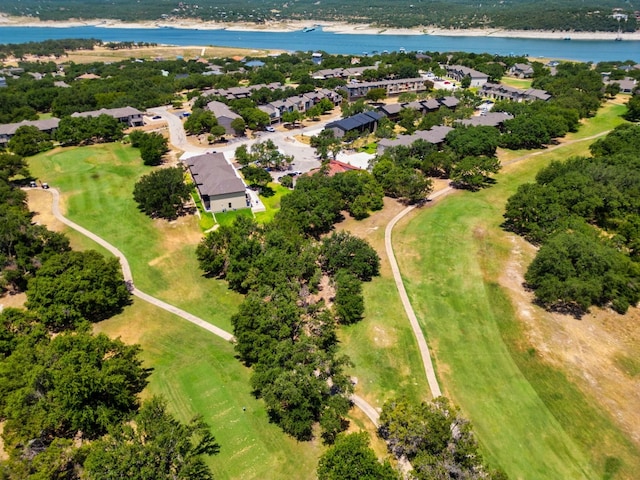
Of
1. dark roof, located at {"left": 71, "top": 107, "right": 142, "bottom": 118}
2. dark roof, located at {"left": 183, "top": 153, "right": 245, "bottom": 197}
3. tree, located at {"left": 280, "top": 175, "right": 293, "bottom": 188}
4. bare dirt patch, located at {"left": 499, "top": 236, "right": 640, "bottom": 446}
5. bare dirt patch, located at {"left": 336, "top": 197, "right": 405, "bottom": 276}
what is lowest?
bare dirt patch, located at {"left": 499, "top": 236, "right": 640, "bottom": 446}

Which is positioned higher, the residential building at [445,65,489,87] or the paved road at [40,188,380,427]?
the residential building at [445,65,489,87]

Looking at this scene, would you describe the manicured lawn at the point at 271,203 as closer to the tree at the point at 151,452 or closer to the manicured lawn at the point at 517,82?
the tree at the point at 151,452

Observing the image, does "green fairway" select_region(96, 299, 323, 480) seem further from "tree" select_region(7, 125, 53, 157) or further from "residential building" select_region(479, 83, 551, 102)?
"residential building" select_region(479, 83, 551, 102)

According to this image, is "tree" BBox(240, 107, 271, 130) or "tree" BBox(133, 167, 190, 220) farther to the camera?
"tree" BBox(240, 107, 271, 130)

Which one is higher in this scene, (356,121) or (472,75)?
(472,75)

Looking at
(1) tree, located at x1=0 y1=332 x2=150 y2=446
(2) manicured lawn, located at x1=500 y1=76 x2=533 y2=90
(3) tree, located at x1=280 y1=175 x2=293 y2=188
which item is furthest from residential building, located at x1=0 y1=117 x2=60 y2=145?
(2) manicured lawn, located at x1=500 y1=76 x2=533 y2=90

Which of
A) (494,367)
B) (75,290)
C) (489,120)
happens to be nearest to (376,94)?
(489,120)

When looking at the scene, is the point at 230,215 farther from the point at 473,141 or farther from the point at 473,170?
the point at 473,141

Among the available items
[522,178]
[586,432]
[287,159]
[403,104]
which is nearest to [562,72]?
[403,104]
